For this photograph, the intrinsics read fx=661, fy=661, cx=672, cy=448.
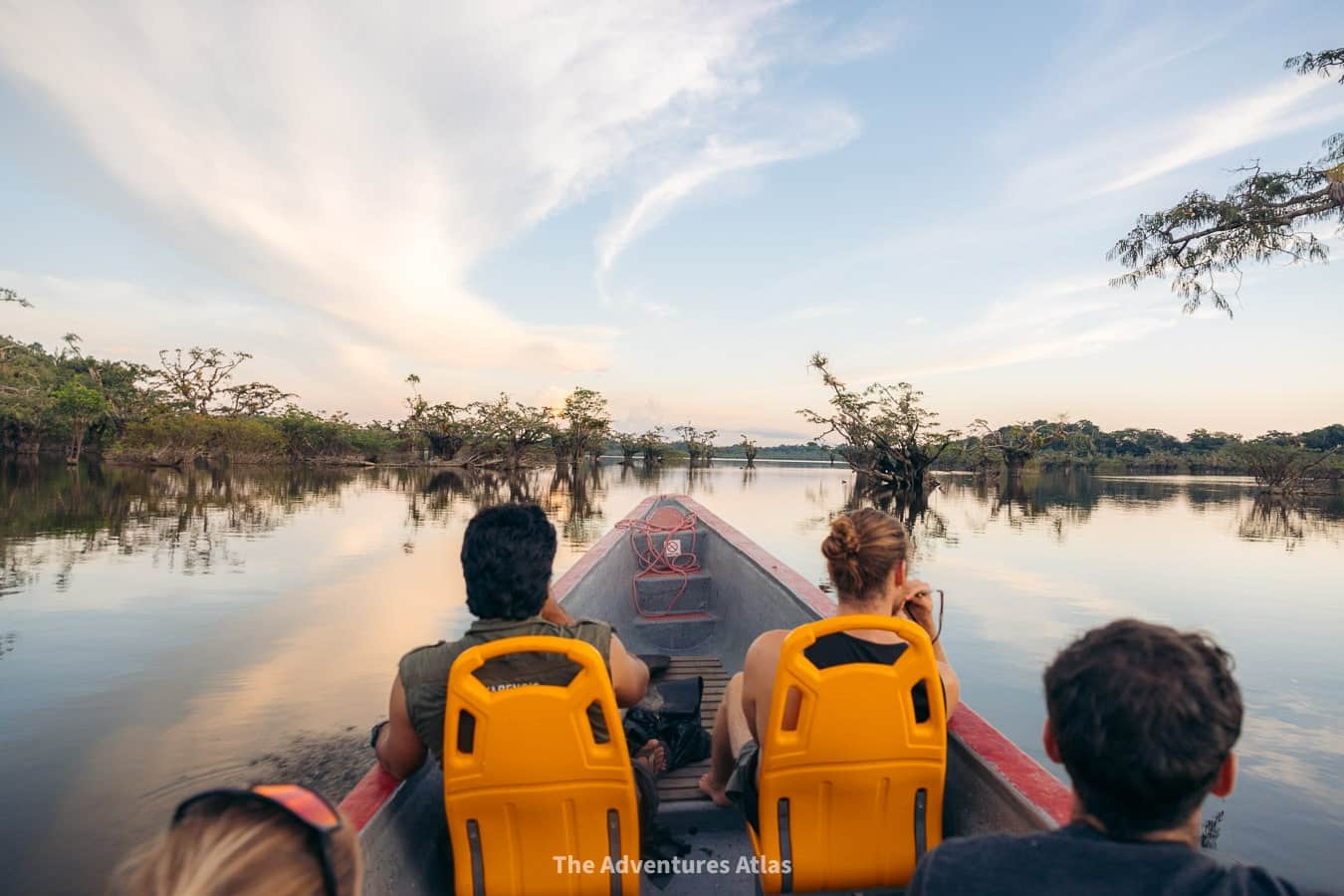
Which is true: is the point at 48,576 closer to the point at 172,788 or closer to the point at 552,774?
the point at 172,788

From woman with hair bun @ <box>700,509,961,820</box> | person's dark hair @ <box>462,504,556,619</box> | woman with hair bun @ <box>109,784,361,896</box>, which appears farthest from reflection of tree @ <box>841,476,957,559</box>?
woman with hair bun @ <box>109,784,361,896</box>

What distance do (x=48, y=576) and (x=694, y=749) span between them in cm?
833

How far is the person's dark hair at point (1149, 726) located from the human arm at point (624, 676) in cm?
118

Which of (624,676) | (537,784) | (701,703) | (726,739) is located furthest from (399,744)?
(701,703)

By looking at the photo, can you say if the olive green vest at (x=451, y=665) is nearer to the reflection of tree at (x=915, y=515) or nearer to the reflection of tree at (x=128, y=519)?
the reflection of tree at (x=915, y=515)

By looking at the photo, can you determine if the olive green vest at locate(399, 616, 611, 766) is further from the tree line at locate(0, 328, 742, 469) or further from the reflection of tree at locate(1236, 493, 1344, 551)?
the tree line at locate(0, 328, 742, 469)

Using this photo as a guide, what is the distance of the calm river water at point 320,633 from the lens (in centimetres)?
343

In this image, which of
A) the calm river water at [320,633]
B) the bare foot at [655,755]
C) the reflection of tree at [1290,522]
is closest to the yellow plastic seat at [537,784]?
the bare foot at [655,755]

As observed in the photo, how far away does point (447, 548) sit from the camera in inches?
416

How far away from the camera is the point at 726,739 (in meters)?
2.33

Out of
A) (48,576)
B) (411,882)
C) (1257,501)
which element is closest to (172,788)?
(411,882)

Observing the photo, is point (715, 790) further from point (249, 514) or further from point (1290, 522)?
point (1290, 522)

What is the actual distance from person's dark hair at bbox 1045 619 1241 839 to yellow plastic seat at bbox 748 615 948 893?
71cm

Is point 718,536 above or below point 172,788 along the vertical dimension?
above
